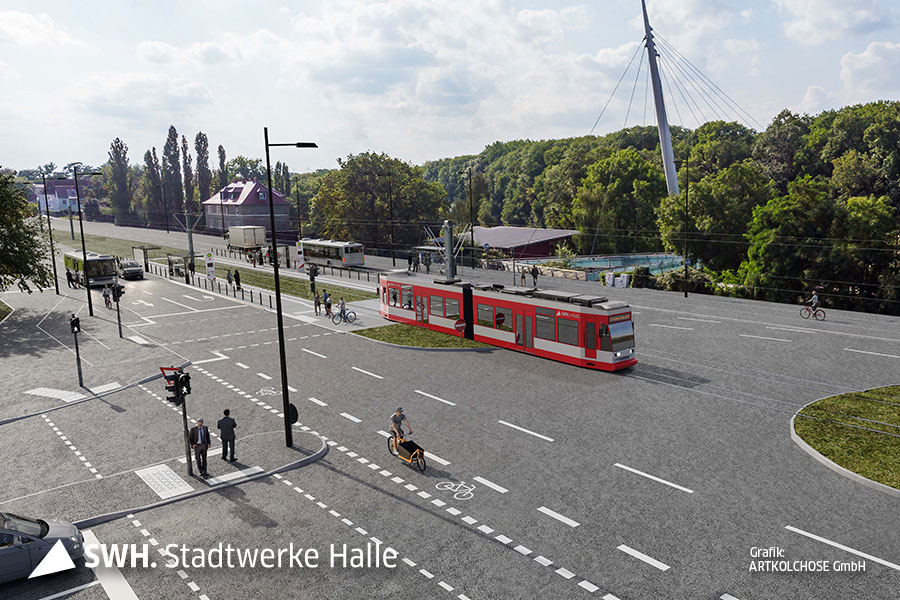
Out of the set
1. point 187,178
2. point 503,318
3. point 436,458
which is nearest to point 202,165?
point 187,178

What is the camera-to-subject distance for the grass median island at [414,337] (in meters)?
32.4

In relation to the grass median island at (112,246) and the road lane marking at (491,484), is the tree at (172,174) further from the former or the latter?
the road lane marking at (491,484)

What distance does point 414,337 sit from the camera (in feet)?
112

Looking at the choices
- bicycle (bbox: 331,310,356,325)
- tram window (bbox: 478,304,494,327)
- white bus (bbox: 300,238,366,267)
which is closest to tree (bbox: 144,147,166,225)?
white bus (bbox: 300,238,366,267)

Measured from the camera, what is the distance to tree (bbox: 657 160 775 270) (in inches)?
2217

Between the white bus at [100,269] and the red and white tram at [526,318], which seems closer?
the red and white tram at [526,318]

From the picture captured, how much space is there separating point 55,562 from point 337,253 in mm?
55010

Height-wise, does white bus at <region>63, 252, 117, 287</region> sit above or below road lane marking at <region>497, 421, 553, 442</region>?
above

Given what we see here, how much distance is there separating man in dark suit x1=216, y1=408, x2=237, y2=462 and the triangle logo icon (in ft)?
18.5

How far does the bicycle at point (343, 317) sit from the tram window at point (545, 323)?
13.9 m

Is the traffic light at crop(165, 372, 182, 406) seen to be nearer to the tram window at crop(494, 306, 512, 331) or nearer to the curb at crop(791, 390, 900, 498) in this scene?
the tram window at crop(494, 306, 512, 331)

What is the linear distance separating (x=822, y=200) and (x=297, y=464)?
44.9 m

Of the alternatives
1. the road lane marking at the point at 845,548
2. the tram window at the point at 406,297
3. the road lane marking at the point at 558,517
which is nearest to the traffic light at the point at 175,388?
the road lane marking at the point at 558,517

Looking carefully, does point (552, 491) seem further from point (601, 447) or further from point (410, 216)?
point (410, 216)
